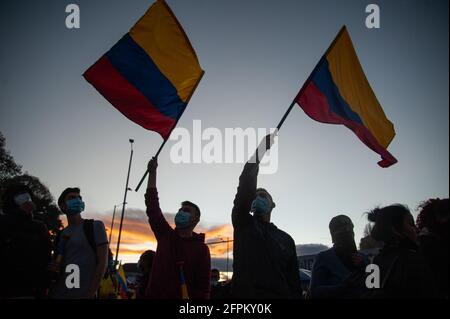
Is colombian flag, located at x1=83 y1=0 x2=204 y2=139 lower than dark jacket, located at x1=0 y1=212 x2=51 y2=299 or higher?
higher

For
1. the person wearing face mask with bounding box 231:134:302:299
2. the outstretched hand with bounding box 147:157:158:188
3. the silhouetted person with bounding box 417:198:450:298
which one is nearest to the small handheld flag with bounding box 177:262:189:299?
the person wearing face mask with bounding box 231:134:302:299

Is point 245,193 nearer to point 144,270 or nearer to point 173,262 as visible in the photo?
point 173,262

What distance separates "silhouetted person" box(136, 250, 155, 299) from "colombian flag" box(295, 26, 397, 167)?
3.30 meters

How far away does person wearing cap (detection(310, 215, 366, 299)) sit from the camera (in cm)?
364

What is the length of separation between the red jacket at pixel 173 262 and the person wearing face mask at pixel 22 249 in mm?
1147

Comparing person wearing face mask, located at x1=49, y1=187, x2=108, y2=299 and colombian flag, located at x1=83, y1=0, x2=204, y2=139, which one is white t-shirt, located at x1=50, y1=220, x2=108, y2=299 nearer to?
person wearing face mask, located at x1=49, y1=187, x2=108, y2=299

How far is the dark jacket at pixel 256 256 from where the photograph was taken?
331 centimetres

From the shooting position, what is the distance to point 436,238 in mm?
3018

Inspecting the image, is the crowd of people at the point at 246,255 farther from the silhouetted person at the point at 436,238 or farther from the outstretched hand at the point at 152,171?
the outstretched hand at the point at 152,171

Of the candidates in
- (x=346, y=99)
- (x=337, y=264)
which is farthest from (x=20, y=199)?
(x=346, y=99)

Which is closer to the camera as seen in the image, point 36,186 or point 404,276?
point 404,276

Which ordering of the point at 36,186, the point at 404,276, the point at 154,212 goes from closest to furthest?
1. the point at 404,276
2. the point at 154,212
3. the point at 36,186

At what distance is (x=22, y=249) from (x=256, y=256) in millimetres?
2294
